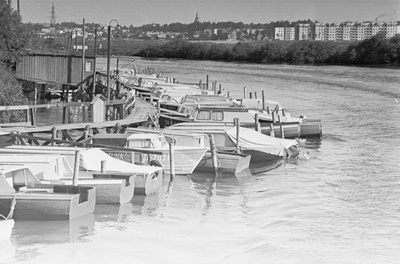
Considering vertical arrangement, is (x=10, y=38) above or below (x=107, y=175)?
above

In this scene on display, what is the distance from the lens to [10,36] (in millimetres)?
62938

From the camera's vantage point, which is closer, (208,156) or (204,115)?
(208,156)

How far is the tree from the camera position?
62.4 metres

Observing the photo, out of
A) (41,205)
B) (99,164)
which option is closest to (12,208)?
(41,205)

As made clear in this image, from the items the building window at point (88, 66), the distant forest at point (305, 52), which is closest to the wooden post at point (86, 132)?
the building window at point (88, 66)

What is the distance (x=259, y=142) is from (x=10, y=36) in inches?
1360

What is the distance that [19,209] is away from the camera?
67.0 feet

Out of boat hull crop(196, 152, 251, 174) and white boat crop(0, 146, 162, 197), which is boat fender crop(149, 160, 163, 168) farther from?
boat hull crop(196, 152, 251, 174)

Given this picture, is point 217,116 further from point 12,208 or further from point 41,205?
point 12,208

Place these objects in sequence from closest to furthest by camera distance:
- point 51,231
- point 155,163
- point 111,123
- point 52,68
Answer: point 51,231 < point 155,163 < point 111,123 < point 52,68

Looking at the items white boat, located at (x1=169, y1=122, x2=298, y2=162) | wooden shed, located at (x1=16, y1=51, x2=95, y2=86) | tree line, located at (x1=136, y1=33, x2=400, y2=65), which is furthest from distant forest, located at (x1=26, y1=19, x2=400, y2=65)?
white boat, located at (x1=169, y1=122, x2=298, y2=162)

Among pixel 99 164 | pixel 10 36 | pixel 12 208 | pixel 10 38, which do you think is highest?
pixel 10 36

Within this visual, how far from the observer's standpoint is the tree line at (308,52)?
131m

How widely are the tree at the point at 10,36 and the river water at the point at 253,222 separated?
32.3m
